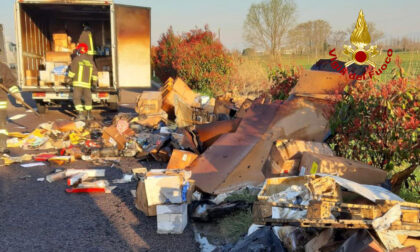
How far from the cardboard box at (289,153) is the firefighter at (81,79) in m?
6.82

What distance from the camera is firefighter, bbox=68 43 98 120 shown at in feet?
33.8

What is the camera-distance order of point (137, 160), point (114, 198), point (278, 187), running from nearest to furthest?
point (278, 187), point (114, 198), point (137, 160)

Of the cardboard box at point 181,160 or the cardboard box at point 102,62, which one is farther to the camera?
the cardboard box at point 102,62

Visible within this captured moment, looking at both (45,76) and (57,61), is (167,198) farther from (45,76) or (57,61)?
(57,61)

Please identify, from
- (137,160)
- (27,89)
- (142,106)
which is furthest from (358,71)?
(27,89)

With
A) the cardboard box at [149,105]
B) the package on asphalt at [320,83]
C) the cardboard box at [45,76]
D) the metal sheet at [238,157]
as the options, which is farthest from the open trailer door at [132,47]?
the package on asphalt at [320,83]

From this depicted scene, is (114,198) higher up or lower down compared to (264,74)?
lower down

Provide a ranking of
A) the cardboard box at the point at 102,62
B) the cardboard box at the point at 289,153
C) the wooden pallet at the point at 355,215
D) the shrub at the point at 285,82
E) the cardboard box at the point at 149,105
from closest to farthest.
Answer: the wooden pallet at the point at 355,215 → the cardboard box at the point at 289,153 → the shrub at the point at 285,82 → the cardboard box at the point at 149,105 → the cardboard box at the point at 102,62

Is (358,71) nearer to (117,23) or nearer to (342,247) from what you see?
(342,247)

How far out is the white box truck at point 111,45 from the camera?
10.5 metres

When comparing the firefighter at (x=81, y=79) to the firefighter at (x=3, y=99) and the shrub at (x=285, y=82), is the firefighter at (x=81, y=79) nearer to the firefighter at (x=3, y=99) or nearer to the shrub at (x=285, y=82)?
the firefighter at (x=3, y=99)

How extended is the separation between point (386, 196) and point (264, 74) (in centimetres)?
1205

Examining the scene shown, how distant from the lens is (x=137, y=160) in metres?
7.09

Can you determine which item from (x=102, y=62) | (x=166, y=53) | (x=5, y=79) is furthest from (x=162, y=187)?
(x=166, y=53)
